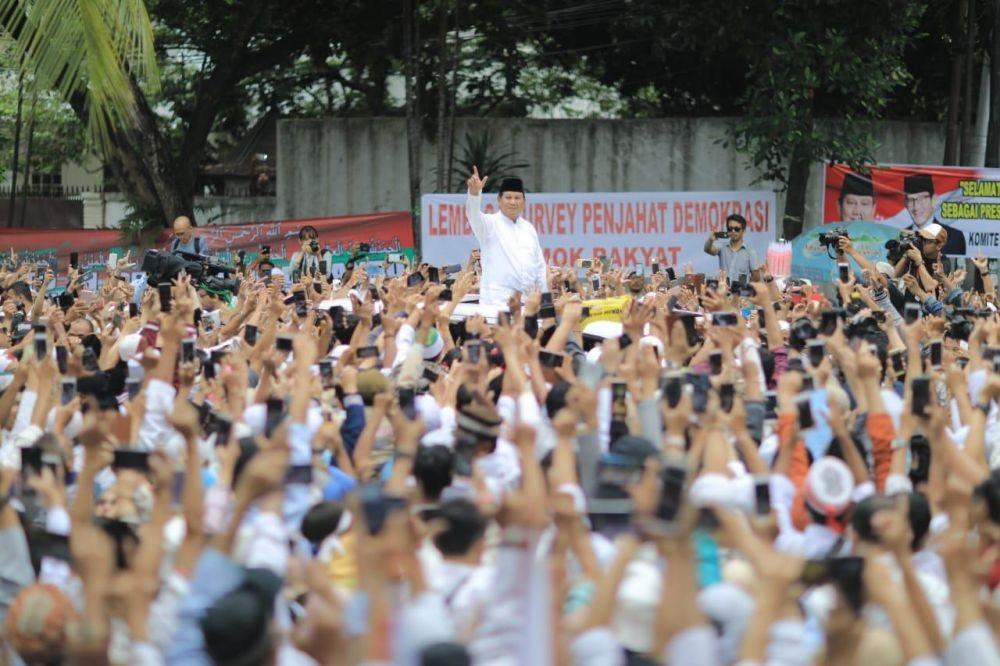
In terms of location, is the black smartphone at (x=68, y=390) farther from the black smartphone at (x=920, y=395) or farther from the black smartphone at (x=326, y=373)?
the black smartphone at (x=920, y=395)

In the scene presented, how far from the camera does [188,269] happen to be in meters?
10.1

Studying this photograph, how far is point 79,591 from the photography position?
3.85 m

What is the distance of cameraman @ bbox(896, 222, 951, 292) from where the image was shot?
366 inches

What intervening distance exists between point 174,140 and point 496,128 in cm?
612

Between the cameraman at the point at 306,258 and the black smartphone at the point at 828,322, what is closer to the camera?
the black smartphone at the point at 828,322

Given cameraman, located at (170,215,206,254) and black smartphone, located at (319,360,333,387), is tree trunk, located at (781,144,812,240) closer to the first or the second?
cameraman, located at (170,215,206,254)

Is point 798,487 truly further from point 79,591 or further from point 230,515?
point 79,591

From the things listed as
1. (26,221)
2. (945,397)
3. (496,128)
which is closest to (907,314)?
(945,397)

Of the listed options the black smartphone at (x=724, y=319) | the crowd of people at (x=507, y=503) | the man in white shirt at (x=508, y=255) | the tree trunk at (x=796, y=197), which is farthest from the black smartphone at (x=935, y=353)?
the tree trunk at (x=796, y=197)

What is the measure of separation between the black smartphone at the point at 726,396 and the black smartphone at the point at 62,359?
2528mm

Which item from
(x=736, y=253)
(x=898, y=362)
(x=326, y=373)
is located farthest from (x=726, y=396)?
(x=736, y=253)

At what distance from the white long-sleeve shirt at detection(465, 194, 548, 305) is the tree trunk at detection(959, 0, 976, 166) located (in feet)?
29.0

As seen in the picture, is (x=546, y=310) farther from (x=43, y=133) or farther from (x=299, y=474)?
(x=43, y=133)

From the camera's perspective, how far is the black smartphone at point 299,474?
4094mm
